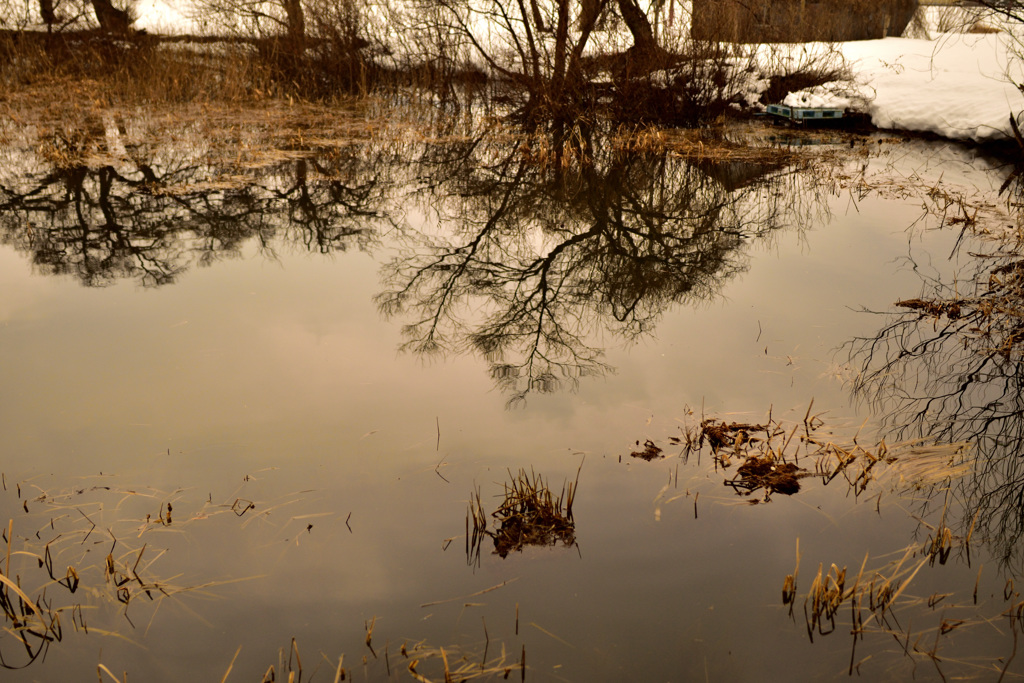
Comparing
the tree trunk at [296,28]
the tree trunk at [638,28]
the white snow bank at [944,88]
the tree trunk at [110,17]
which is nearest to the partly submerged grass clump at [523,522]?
the white snow bank at [944,88]

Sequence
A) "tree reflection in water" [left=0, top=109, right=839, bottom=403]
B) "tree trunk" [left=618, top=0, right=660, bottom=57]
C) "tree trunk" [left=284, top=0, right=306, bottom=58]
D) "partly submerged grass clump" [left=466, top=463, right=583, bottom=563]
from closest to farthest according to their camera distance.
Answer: "partly submerged grass clump" [left=466, top=463, right=583, bottom=563], "tree reflection in water" [left=0, top=109, right=839, bottom=403], "tree trunk" [left=618, top=0, right=660, bottom=57], "tree trunk" [left=284, top=0, right=306, bottom=58]

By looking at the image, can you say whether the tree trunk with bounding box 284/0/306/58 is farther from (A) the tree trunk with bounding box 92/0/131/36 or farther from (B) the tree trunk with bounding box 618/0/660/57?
(B) the tree trunk with bounding box 618/0/660/57

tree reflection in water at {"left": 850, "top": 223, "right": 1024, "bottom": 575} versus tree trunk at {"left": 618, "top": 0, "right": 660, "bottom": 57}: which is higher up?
tree trunk at {"left": 618, "top": 0, "right": 660, "bottom": 57}

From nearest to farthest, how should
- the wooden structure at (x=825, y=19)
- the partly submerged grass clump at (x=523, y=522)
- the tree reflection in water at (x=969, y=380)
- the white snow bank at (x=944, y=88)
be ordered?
the partly submerged grass clump at (x=523, y=522) < the tree reflection in water at (x=969, y=380) < the white snow bank at (x=944, y=88) < the wooden structure at (x=825, y=19)

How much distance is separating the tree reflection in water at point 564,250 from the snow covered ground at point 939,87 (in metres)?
4.03

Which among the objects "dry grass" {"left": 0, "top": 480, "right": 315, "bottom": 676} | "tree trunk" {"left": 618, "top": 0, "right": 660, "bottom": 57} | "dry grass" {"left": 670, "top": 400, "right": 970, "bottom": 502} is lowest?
"dry grass" {"left": 0, "top": 480, "right": 315, "bottom": 676}

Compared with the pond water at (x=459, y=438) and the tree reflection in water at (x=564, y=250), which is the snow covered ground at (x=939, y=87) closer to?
the tree reflection in water at (x=564, y=250)

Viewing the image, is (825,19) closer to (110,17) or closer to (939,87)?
(939,87)

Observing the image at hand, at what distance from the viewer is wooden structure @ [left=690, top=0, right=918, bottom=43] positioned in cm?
1900

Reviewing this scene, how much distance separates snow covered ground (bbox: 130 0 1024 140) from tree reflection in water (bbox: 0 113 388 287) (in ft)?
29.5

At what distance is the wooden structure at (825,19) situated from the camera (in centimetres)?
1900

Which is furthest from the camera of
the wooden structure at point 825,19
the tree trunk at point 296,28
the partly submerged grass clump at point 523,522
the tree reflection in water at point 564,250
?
the wooden structure at point 825,19

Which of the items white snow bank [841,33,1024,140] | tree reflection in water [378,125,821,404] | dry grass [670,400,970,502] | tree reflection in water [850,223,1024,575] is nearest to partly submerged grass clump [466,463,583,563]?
dry grass [670,400,970,502]

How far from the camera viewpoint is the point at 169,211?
914cm
